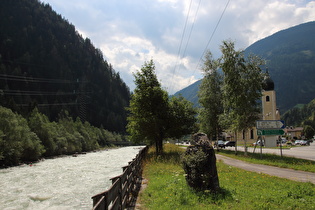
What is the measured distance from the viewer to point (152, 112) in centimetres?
3033

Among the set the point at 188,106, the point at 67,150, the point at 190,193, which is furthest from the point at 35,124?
the point at 190,193

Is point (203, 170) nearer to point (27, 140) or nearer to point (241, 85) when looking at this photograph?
point (241, 85)

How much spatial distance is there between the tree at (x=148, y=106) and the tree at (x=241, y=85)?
7.98 m

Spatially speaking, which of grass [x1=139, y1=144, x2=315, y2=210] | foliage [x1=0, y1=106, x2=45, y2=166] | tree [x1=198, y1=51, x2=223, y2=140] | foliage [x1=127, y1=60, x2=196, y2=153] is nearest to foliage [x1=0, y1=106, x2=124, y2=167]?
foliage [x1=0, y1=106, x2=45, y2=166]

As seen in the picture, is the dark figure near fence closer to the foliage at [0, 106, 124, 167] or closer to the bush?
the bush

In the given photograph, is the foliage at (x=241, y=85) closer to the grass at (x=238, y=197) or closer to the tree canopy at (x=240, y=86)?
the tree canopy at (x=240, y=86)

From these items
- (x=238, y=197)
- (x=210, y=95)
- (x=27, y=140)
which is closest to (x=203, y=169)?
(x=238, y=197)

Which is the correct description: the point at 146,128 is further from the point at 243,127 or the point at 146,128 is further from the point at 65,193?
the point at 65,193

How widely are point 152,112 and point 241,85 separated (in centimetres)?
1082

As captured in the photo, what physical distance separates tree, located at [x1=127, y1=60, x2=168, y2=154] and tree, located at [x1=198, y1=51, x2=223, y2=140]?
10.8 metres

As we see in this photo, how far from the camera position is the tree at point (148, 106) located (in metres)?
29.8

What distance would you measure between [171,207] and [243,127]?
24.6 m

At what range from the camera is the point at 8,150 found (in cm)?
4119

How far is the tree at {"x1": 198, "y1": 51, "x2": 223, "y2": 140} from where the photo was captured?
130ft
